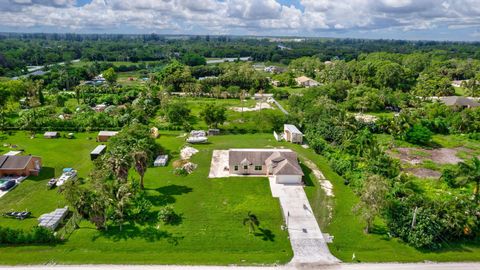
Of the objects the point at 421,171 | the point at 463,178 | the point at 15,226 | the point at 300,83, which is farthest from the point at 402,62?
the point at 15,226

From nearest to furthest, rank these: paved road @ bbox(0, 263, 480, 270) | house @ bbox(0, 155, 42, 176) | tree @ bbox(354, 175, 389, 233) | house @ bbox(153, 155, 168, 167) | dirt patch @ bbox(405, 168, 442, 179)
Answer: paved road @ bbox(0, 263, 480, 270)
tree @ bbox(354, 175, 389, 233)
house @ bbox(0, 155, 42, 176)
dirt patch @ bbox(405, 168, 442, 179)
house @ bbox(153, 155, 168, 167)

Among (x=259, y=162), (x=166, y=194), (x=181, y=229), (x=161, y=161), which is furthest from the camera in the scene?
(x=161, y=161)

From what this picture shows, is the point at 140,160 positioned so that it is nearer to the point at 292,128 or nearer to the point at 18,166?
the point at 18,166

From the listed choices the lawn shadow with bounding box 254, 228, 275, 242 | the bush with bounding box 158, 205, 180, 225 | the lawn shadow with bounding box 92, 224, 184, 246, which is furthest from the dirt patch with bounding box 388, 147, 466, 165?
the lawn shadow with bounding box 92, 224, 184, 246

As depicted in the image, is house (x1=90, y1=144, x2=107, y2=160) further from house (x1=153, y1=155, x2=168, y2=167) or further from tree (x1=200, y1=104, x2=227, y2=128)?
tree (x1=200, y1=104, x2=227, y2=128)

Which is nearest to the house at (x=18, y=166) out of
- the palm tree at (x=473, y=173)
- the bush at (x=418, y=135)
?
the palm tree at (x=473, y=173)

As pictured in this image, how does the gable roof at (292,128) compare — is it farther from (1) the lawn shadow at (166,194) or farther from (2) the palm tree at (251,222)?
(2) the palm tree at (251,222)

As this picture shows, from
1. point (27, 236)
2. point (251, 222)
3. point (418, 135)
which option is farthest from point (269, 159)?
point (418, 135)
